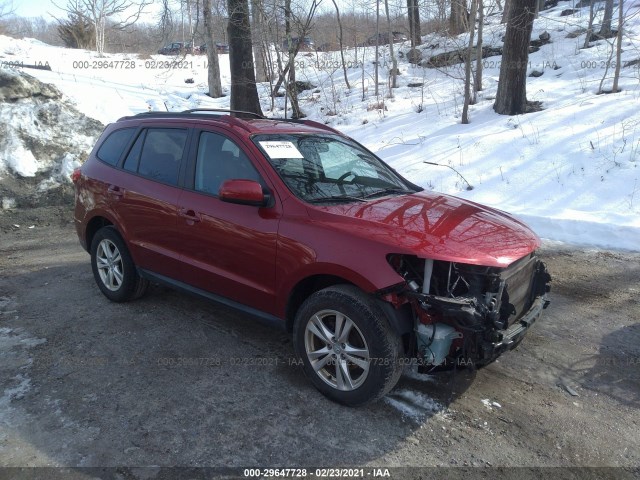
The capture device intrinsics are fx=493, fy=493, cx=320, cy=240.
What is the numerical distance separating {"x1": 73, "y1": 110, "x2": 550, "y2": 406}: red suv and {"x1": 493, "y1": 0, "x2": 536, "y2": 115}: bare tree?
799 centimetres

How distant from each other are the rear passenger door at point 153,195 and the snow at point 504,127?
514 cm

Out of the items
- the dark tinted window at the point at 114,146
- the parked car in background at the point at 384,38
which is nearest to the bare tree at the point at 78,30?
the parked car in background at the point at 384,38

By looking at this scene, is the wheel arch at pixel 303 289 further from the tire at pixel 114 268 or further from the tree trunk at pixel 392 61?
the tree trunk at pixel 392 61

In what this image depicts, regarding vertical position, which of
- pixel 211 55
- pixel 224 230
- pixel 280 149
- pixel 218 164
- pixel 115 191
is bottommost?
pixel 224 230

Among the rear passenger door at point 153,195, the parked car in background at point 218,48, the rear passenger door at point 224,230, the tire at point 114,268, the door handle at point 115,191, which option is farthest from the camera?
the parked car in background at point 218,48

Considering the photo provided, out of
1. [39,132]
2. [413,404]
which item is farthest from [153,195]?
[39,132]

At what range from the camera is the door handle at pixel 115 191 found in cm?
456

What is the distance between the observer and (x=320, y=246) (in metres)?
3.16

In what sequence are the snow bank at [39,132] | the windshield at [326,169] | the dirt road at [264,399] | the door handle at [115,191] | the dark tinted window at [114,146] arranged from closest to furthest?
the dirt road at [264,399] → the windshield at [326,169] → the door handle at [115,191] → the dark tinted window at [114,146] → the snow bank at [39,132]

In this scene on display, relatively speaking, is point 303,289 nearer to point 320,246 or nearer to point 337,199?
point 320,246

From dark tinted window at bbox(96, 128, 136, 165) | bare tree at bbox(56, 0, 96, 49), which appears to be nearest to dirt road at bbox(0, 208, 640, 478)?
dark tinted window at bbox(96, 128, 136, 165)

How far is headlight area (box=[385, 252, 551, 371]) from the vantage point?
2.83 metres

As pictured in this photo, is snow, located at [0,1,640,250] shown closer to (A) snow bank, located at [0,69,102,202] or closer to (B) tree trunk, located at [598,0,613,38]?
(A) snow bank, located at [0,69,102,202]

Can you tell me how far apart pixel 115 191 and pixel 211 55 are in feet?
48.4
